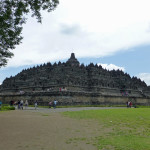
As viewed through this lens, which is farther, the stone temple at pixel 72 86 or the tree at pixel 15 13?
the stone temple at pixel 72 86

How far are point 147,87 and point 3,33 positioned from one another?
83.3 metres

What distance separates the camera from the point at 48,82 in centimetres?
6012

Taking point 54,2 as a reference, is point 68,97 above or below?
below

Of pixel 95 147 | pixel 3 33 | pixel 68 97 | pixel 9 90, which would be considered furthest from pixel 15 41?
pixel 9 90

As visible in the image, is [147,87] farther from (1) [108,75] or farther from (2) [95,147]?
(2) [95,147]

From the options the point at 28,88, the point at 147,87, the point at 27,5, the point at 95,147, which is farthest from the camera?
the point at 147,87

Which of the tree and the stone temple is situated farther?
the stone temple

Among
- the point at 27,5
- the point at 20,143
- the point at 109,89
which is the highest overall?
the point at 27,5

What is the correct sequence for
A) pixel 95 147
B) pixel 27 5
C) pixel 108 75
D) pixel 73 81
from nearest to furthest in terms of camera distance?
pixel 95 147
pixel 27 5
pixel 73 81
pixel 108 75

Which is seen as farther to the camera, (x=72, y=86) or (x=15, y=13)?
(x=72, y=86)

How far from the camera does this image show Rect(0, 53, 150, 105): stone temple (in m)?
42.5

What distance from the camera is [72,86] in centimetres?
5372

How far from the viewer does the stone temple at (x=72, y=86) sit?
42.5 meters

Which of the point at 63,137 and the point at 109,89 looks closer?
the point at 63,137
